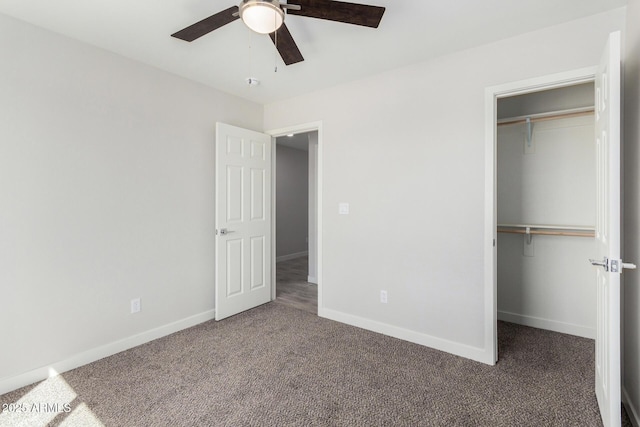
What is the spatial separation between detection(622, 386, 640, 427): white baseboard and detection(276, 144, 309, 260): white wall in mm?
5390

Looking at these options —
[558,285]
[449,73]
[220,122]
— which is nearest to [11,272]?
[220,122]

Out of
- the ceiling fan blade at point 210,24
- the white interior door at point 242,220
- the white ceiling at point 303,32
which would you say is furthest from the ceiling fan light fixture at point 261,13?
the white interior door at point 242,220

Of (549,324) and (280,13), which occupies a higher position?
(280,13)

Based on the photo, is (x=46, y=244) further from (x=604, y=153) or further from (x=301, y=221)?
(x=301, y=221)

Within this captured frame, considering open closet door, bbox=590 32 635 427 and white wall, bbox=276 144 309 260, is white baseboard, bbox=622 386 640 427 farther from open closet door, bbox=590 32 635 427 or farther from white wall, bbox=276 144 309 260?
white wall, bbox=276 144 309 260

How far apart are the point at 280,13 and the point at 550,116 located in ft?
8.97

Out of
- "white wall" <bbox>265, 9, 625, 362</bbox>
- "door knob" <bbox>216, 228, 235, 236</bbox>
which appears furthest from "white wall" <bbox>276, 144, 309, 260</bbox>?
"white wall" <bbox>265, 9, 625, 362</bbox>

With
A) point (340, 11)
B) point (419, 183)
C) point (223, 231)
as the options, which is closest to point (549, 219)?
point (419, 183)

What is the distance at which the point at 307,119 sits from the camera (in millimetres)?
3477

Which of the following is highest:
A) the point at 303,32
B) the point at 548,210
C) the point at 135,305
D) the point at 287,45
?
the point at 303,32

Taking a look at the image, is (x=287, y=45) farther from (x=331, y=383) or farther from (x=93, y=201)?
(x=331, y=383)

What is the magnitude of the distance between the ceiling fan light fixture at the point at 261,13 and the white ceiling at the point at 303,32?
0.60 metres

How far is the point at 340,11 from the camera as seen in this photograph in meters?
1.57

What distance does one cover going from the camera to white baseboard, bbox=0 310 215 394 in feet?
6.84
